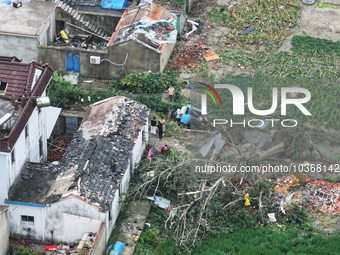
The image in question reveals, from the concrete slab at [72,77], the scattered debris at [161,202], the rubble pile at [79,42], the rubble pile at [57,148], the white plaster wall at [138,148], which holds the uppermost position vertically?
the rubble pile at [79,42]

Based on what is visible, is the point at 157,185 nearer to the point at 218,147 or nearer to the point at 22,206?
the point at 218,147

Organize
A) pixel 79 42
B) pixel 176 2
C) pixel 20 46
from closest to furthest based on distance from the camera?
pixel 20 46 < pixel 79 42 < pixel 176 2

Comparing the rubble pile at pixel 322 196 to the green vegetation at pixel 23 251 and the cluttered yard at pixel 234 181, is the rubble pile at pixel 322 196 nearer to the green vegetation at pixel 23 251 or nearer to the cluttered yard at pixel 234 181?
the cluttered yard at pixel 234 181

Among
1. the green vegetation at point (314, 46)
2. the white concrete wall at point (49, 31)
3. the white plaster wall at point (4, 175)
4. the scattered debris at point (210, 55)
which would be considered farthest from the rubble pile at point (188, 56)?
the white plaster wall at point (4, 175)

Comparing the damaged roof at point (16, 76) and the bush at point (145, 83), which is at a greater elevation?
the damaged roof at point (16, 76)

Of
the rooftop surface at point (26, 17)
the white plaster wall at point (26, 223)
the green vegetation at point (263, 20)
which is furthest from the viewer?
the green vegetation at point (263, 20)

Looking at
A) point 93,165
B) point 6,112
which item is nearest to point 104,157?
point 93,165

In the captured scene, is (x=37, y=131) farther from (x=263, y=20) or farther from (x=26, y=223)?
(x=263, y=20)
